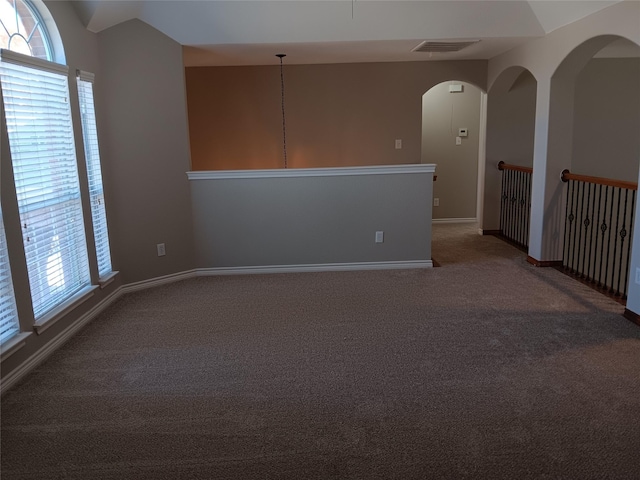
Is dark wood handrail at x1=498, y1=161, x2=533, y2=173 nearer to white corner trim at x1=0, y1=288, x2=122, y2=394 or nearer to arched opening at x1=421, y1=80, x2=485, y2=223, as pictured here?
arched opening at x1=421, y1=80, x2=485, y2=223

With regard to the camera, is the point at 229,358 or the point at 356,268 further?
the point at 356,268

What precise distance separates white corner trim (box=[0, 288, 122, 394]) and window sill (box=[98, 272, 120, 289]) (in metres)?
0.12

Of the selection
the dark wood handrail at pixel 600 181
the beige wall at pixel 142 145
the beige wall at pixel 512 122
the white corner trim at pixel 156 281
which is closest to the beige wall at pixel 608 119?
the beige wall at pixel 512 122

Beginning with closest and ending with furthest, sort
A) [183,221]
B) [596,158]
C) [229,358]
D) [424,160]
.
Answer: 1. [229,358]
2. [183,221]
3. [596,158]
4. [424,160]

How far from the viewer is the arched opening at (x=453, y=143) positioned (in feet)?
24.1

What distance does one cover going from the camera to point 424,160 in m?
7.53

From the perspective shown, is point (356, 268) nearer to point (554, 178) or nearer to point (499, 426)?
point (554, 178)

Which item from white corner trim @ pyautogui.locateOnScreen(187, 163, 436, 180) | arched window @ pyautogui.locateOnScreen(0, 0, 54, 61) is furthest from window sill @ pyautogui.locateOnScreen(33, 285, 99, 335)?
arched window @ pyautogui.locateOnScreen(0, 0, 54, 61)

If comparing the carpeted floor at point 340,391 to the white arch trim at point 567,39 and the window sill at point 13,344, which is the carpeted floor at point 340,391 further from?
the white arch trim at point 567,39

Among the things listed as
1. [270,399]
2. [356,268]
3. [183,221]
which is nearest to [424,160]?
[356,268]

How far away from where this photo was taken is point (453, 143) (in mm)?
7488

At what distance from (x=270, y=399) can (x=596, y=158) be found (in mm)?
5821

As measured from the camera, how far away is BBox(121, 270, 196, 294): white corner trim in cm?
470

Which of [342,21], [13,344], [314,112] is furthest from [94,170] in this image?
[314,112]
